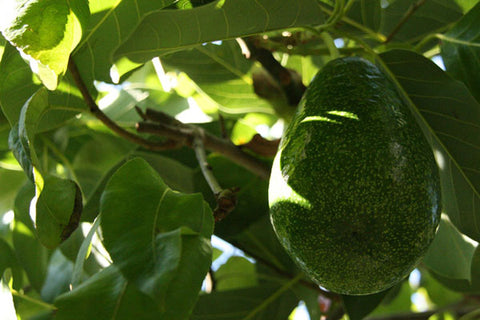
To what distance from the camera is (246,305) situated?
1.38 metres

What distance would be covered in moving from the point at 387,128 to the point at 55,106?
612 mm

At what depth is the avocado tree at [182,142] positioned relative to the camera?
2.44ft

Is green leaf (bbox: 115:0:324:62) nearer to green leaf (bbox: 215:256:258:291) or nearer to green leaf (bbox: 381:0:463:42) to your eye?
green leaf (bbox: 381:0:463:42)

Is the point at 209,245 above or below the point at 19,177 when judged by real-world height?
above

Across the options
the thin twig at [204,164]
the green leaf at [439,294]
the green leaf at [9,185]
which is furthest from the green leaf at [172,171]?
the green leaf at [439,294]

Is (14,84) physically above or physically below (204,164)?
above

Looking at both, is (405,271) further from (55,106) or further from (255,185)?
(55,106)

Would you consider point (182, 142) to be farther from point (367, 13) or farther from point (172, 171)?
point (367, 13)

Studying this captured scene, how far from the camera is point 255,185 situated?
1.29m

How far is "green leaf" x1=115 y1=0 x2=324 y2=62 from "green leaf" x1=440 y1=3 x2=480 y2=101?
33 cm

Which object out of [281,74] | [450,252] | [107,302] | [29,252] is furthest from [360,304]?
[29,252]

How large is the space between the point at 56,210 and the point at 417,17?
0.90 m

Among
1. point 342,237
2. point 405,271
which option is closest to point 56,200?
point 342,237

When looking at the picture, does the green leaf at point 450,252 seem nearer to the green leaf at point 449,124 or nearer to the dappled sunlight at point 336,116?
the green leaf at point 449,124
